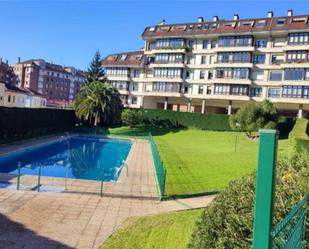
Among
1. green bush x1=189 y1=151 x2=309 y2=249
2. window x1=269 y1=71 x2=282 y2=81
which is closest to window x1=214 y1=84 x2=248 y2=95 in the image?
window x1=269 y1=71 x2=282 y2=81

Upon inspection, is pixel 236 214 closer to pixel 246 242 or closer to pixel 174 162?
pixel 246 242

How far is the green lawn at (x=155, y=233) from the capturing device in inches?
348

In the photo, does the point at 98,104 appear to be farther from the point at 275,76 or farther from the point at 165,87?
the point at 275,76

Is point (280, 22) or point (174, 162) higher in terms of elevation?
point (280, 22)

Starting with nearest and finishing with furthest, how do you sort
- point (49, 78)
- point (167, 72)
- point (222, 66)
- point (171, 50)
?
1. point (222, 66)
2. point (171, 50)
3. point (167, 72)
4. point (49, 78)

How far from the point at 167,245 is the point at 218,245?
4880 millimetres

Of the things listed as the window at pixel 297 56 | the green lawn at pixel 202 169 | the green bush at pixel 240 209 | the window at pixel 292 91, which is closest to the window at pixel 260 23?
the window at pixel 297 56

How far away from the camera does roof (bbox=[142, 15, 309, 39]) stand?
181 feet

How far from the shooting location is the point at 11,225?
393 inches

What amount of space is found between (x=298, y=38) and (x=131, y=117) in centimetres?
2733

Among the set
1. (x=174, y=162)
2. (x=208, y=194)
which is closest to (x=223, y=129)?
(x=174, y=162)

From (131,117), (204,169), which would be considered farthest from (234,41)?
(204,169)

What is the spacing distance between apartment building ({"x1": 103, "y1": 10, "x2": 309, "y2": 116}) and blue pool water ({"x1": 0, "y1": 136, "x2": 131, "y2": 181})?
2495 centimetres

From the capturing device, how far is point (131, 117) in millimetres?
51750
